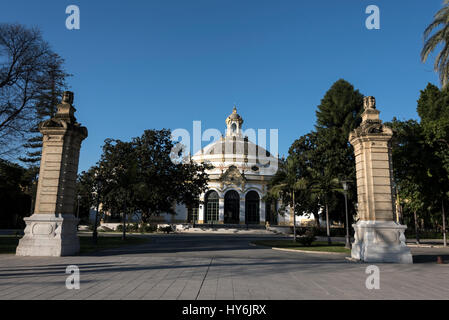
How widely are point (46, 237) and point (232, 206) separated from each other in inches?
1909

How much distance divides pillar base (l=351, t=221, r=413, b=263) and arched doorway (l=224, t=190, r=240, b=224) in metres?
47.2

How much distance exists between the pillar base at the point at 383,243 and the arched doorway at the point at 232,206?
47173 millimetres

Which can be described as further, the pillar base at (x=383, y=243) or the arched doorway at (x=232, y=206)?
the arched doorway at (x=232, y=206)

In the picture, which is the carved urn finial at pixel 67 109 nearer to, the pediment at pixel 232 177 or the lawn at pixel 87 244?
the lawn at pixel 87 244

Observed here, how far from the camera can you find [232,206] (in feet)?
197

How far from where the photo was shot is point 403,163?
20.7 m

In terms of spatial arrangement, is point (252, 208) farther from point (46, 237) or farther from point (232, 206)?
point (46, 237)

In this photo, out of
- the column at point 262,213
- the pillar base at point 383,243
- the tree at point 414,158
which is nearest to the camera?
the pillar base at point 383,243

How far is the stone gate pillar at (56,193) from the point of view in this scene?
500 inches

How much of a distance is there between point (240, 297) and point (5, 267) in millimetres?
8203

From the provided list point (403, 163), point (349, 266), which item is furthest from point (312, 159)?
point (349, 266)

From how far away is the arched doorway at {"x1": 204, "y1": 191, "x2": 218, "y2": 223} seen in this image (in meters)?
58.5

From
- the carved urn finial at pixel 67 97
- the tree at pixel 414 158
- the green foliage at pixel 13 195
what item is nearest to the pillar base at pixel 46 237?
the carved urn finial at pixel 67 97

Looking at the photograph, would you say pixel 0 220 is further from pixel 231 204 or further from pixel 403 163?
pixel 403 163
